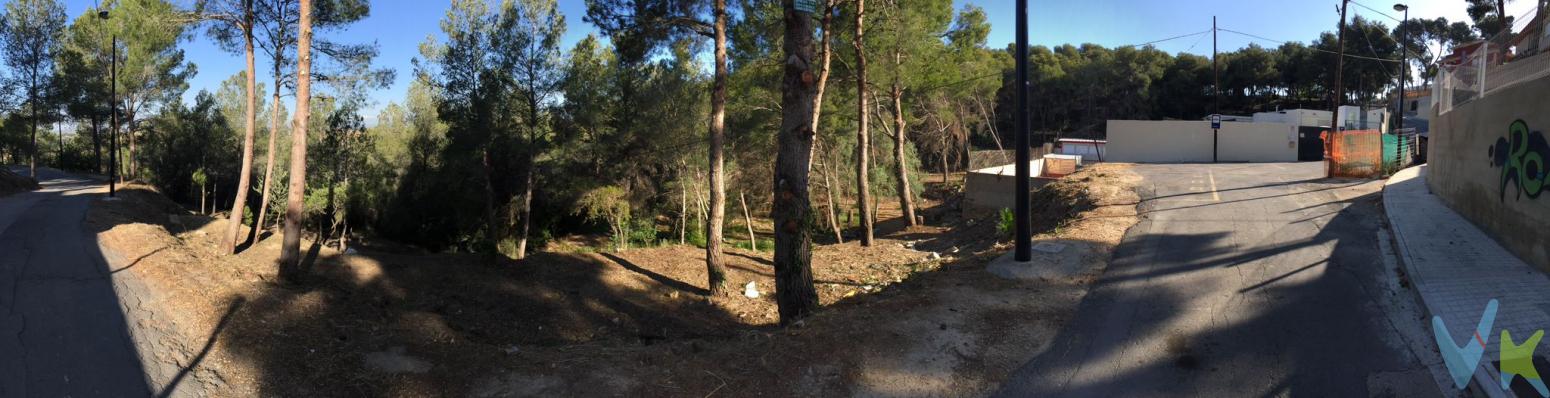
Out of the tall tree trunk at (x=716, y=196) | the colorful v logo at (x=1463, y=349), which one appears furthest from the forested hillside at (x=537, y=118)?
the colorful v logo at (x=1463, y=349)

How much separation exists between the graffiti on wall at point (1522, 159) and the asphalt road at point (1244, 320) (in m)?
1.34

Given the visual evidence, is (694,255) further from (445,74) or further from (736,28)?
(445,74)

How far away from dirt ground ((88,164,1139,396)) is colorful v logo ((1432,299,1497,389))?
2609 mm

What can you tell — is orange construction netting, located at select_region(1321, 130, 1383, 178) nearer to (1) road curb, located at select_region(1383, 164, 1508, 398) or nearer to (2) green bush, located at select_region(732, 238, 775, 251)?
(1) road curb, located at select_region(1383, 164, 1508, 398)

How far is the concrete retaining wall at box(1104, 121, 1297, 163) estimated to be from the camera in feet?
91.9

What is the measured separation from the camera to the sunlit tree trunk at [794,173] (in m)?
7.34

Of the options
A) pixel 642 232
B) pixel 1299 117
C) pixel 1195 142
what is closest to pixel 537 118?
pixel 642 232

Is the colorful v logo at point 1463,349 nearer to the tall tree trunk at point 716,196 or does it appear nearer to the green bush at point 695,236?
the tall tree trunk at point 716,196

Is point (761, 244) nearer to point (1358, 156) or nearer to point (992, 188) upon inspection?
point (992, 188)

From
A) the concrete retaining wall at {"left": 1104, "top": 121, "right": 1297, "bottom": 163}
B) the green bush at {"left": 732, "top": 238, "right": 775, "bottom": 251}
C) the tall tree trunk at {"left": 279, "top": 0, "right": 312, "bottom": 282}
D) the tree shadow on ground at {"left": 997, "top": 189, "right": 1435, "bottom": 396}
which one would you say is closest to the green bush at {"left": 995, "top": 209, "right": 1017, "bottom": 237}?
the tree shadow on ground at {"left": 997, "top": 189, "right": 1435, "bottom": 396}

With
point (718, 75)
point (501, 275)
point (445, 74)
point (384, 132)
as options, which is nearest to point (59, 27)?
point (384, 132)

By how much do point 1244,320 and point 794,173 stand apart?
422 cm

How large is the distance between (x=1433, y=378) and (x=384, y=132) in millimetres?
32529

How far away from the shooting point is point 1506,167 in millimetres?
7988
